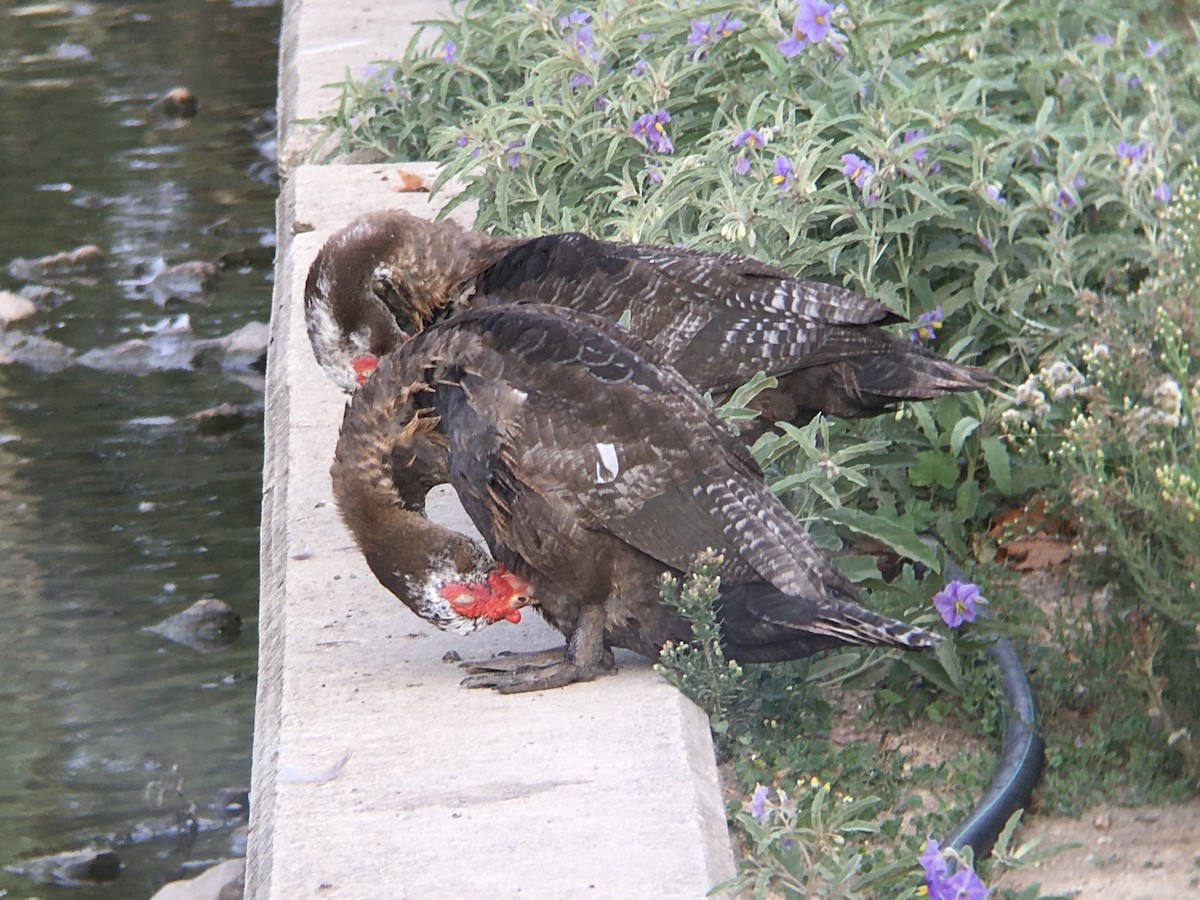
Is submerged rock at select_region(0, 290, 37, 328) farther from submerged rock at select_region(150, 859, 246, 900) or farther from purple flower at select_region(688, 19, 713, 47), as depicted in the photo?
submerged rock at select_region(150, 859, 246, 900)

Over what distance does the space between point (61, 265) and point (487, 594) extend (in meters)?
5.22

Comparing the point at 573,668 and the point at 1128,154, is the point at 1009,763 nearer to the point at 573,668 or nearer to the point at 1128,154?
the point at 573,668

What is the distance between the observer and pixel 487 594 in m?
3.68

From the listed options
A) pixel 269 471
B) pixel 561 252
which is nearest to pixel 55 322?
pixel 269 471

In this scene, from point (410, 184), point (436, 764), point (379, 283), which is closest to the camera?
point (436, 764)

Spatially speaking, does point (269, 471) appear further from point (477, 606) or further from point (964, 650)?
point (964, 650)

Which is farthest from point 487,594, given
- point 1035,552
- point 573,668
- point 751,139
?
point 751,139

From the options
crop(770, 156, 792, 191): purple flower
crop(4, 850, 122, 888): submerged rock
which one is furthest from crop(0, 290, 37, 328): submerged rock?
crop(770, 156, 792, 191): purple flower

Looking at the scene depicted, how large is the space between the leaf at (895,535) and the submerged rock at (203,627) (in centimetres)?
225

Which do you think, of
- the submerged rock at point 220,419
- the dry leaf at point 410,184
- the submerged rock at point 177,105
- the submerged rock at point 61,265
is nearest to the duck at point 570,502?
the dry leaf at point 410,184

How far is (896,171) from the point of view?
493 cm

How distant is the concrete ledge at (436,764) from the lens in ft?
9.84

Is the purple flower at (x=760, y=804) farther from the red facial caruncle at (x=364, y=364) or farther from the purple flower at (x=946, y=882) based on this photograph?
the red facial caruncle at (x=364, y=364)

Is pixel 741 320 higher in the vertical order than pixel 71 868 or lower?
higher
